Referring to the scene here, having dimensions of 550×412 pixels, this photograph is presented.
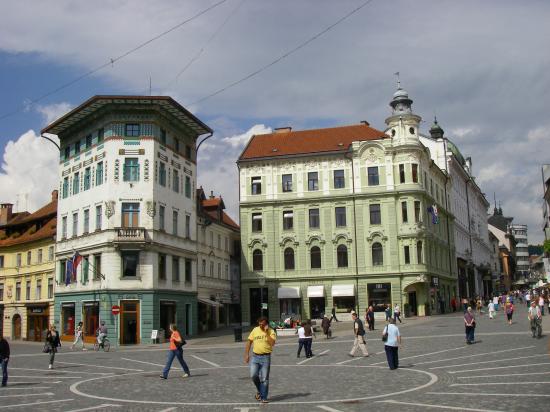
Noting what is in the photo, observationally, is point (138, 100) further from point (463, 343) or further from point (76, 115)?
point (463, 343)

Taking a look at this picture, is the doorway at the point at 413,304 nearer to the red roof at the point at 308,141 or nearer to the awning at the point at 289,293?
the awning at the point at 289,293

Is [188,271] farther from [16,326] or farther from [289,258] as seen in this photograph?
[16,326]

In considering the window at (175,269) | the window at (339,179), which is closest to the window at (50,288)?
the window at (175,269)

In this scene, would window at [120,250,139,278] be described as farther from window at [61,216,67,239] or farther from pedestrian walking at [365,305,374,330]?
pedestrian walking at [365,305,374,330]

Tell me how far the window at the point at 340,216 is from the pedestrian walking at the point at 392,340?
40.5 meters

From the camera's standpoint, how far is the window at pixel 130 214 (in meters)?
45.1

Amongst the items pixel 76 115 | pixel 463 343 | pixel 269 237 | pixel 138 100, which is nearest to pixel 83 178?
pixel 76 115

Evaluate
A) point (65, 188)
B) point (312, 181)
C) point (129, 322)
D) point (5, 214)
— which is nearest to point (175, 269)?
point (129, 322)

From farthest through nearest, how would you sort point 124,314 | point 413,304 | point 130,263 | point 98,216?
point 413,304 < point 98,216 < point 130,263 < point 124,314

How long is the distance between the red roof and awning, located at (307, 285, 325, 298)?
534 inches

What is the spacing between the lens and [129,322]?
44094 mm

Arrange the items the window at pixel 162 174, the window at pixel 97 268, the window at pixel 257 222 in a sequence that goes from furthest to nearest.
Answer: the window at pixel 257 222, the window at pixel 162 174, the window at pixel 97 268

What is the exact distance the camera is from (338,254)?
201ft

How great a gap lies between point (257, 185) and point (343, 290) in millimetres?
14006
